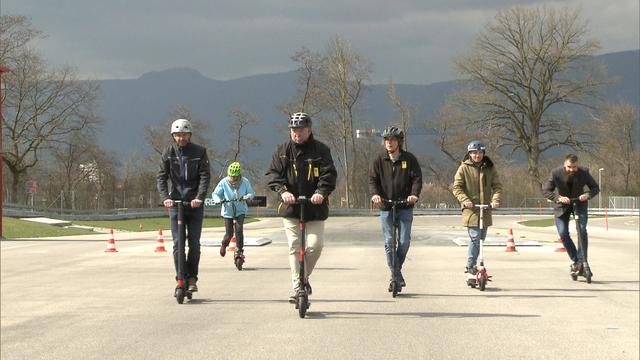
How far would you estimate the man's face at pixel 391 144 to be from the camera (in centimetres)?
1080

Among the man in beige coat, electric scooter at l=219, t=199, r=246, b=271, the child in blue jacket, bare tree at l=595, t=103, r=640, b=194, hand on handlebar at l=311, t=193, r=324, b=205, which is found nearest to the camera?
hand on handlebar at l=311, t=193, r=324, b=205

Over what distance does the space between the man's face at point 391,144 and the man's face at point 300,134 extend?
158 cm

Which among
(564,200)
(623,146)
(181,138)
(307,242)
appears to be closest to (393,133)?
(307,242)

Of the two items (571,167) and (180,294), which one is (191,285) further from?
(571,167)

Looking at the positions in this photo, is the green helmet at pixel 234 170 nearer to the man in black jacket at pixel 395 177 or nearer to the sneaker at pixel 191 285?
the sneaker at pixel 191 285

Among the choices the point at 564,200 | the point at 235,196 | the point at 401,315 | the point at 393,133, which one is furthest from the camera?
the point at 235,196

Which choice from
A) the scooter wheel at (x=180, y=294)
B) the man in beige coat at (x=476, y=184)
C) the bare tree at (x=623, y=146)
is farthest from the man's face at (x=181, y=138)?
the bare tree at (x=623, y=146)

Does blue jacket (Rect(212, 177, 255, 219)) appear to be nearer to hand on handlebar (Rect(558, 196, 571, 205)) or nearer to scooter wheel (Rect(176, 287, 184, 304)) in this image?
scooter wheel (Rect(176, 287, 184, 304))

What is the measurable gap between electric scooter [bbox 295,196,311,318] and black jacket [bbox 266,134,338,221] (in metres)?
0.14

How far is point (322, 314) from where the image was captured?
9781 mm

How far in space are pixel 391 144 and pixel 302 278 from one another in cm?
218

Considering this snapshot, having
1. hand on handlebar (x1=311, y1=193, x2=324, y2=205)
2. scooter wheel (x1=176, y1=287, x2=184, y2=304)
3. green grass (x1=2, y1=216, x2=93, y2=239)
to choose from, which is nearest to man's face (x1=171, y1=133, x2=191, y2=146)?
scooter wheel (x1=176, y1=287, x2=184, y2=304)

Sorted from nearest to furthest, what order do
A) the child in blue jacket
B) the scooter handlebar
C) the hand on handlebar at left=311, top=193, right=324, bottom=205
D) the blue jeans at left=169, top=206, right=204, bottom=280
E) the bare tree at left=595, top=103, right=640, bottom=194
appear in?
the hand on handlebar at left=311, top=193, right=324, bottom=205
the scooter handlebar
the blue jeans at left=169, top=206, right=204, bottom=280
the child in blue jacket
the bare tree at left=595, top=103, right=640, bottom=194

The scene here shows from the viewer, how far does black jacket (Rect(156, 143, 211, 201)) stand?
10.8m
